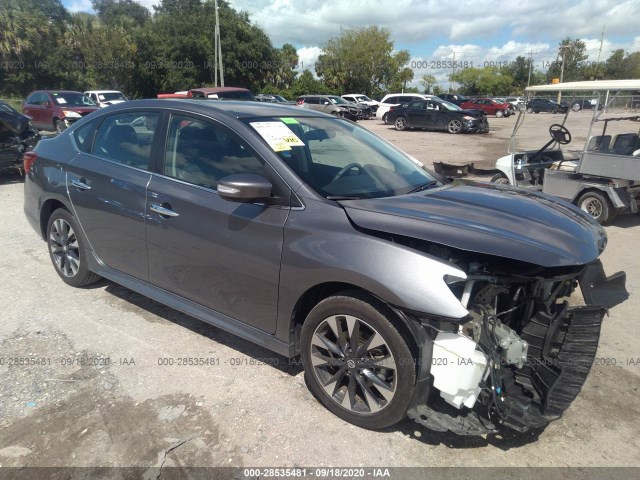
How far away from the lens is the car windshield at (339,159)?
3.00m

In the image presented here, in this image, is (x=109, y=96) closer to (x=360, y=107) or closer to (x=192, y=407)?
(x=360, y=107)

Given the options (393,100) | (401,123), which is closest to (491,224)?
(401,123)

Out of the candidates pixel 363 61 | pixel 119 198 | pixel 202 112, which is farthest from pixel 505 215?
pixel 363 61

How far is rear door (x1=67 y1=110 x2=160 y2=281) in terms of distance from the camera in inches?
140

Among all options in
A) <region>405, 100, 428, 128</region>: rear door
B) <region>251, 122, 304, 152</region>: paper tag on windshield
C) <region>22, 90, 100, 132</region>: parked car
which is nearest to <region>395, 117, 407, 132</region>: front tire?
<region>405, 100, 428, 128</region>: rear door

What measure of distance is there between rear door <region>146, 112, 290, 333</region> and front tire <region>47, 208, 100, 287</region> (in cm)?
110

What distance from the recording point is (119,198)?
11.9 feet

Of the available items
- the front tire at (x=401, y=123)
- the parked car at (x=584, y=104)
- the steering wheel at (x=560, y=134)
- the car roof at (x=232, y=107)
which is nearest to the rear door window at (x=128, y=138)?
the car roof at (x=232, y=107)

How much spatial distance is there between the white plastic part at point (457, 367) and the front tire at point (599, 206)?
5.49m

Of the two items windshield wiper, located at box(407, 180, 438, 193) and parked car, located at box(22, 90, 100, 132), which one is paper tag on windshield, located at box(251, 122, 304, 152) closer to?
windshield wiper, located at box(407, 180, 438, 193)

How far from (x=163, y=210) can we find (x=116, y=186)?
62 cm

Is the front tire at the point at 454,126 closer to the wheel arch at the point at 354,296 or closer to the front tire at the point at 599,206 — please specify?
the front tire at the point at 599,206

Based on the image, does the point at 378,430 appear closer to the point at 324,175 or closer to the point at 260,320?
the point at 260,320

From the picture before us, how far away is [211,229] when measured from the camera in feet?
10.1
